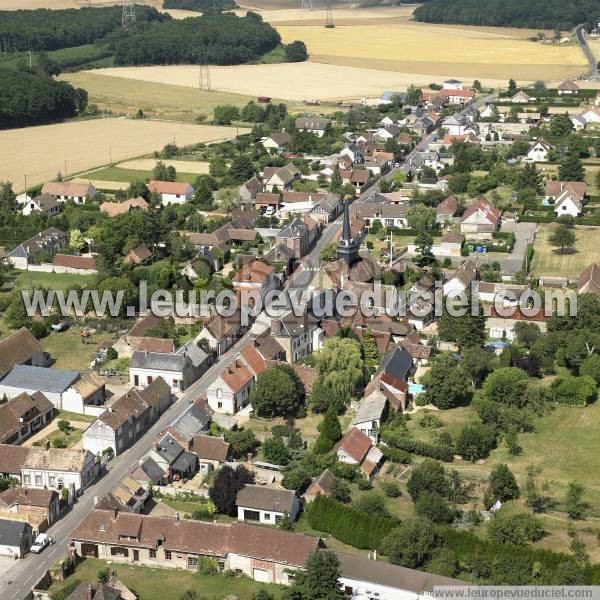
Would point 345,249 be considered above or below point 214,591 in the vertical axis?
above

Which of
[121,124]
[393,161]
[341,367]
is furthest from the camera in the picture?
[121,124]

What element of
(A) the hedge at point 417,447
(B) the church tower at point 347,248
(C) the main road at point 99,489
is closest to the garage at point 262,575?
(C) the main road at point 99,489

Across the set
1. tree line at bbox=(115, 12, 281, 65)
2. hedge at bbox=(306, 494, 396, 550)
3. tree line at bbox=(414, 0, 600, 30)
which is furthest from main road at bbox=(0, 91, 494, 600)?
tree line at bbox=(414, 0, 600, 30)

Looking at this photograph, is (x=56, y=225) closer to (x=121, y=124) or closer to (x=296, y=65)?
(x=121, y=124)

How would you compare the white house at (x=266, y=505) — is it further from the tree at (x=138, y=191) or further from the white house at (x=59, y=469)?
the tree at (x=138, y=191)

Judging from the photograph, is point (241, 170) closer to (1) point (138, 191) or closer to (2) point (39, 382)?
(1) point (138, 191)

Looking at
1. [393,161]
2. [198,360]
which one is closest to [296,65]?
[393,161]

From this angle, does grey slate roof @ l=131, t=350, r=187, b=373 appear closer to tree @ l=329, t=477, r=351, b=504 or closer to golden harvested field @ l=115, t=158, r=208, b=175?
tree @ l=329, t=477, r=351, b=504
